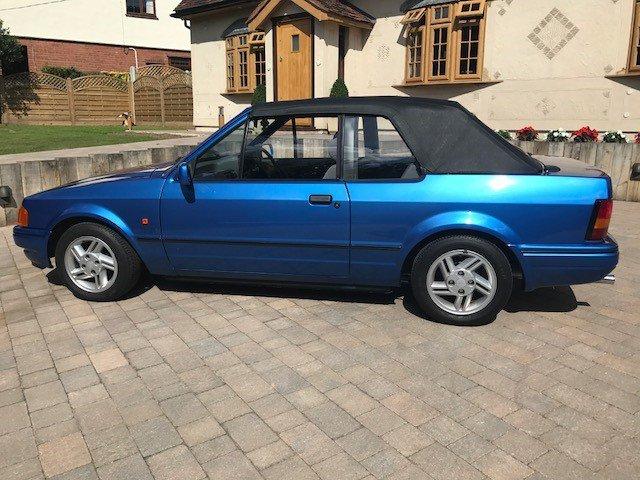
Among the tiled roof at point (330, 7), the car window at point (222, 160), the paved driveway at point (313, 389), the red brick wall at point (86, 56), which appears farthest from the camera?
the red brick wall at point (86, 56)

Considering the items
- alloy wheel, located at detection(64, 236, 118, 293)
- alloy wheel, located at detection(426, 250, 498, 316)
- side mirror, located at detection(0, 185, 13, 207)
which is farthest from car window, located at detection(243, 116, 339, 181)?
side mirror, located at detection(0, 185, 13, 207)

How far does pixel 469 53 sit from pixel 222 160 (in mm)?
11053

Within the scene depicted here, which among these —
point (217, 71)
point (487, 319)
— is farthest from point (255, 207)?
point (217, 71)

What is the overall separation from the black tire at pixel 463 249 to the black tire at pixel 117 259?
236 cm

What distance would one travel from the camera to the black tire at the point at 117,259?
448 cm

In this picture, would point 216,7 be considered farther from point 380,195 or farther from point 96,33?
point 380,195

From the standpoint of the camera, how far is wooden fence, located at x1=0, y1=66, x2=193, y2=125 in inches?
874

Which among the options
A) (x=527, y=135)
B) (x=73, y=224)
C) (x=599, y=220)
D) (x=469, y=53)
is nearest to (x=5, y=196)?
(x=73, y=224)

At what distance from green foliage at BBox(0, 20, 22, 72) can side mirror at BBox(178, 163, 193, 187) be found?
968 inches

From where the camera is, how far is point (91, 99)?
75.6ft

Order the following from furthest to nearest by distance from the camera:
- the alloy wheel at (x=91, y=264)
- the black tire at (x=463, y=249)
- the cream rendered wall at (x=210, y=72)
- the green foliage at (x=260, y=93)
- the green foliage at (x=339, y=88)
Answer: the cream rendered wall at (x=210, y=72) < the green foliage at (x=260, y=93) < the green foliage at (x=339, y=88) < the alloy wheel at (x=91, y=264) < the black tire at (x=463, y=249)

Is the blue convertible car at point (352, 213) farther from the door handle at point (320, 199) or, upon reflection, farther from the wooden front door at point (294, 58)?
the wooden front door at point (294, 58)

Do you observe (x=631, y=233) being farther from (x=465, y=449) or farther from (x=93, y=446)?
(x=93, y=446)

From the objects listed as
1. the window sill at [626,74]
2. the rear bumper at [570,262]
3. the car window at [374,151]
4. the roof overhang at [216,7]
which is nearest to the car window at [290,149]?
the car window at [374,151]
